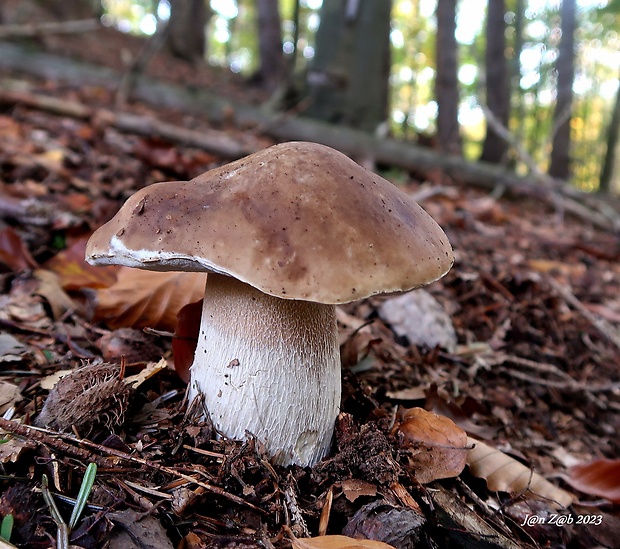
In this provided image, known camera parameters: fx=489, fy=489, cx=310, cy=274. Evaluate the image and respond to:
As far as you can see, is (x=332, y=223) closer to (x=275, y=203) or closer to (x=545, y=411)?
(x=275, y=203)

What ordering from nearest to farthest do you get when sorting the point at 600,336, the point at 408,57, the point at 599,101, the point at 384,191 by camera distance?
1. the point at 384,191
2. the point at 600,336
3. the point at 408,57
4. the point at 599,101

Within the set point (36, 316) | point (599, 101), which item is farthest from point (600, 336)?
point (599, 101)

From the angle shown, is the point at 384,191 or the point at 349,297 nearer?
the point at 349,297

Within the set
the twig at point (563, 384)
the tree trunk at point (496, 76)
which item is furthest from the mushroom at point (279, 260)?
the tree trunk at point (496, 76)

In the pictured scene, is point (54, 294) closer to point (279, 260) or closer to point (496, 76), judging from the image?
point (279, 260)

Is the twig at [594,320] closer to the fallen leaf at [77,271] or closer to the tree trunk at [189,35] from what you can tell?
the fallen leaf at [77,271]

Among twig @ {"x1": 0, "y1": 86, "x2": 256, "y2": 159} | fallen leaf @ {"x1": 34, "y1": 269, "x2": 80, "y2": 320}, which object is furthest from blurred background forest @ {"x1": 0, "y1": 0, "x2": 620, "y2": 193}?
fallen leaf @ {"x1": 34, "y1": 269, "x2": 80, "y2": 320}

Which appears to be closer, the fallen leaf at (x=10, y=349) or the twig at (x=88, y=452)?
the twig at (x=88, y=452)
